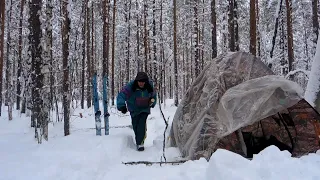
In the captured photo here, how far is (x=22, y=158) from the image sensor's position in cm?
489

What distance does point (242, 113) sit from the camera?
4.99m

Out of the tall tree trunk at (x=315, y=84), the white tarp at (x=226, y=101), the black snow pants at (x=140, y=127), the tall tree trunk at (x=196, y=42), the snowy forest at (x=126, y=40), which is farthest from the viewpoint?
the tall tree trunk at (x=196, y=42)

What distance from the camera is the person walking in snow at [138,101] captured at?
22.6ft

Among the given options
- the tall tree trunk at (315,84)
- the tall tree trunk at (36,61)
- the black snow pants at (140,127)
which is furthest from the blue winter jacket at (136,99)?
the tall tree trunk at (315,84)

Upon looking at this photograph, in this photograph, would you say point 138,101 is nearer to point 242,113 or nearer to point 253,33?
point 242,113

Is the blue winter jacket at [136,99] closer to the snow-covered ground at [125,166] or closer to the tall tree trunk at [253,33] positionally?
the snow-covered ground at [125,166]

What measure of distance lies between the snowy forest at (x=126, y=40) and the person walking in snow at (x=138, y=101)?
1656 mm

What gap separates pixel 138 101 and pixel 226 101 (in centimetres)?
243

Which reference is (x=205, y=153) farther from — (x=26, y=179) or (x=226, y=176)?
(x=26, y=179)

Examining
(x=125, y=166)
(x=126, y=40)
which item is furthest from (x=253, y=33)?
(x=126, y=40)

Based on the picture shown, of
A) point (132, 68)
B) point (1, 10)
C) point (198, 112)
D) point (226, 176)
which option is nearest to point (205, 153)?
point (198, 112)

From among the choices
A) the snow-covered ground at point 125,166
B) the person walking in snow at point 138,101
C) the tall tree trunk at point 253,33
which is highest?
the tall tree trunk at point 253,33

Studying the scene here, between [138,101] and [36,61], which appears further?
[36,61]

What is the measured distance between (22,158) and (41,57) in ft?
10.1
